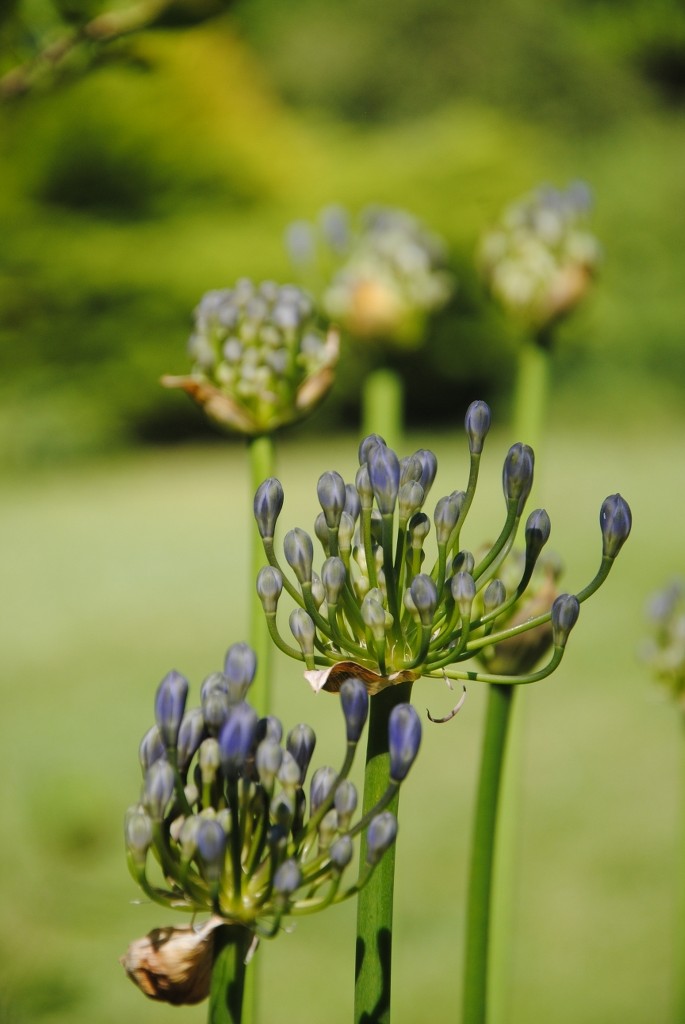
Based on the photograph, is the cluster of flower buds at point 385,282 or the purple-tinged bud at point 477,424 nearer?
the purple-tinged bud at point 477,424

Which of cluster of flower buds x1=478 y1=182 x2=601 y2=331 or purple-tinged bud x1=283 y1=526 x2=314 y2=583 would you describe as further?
cluster of flower buds x1=478 y1=182 x2=601 y2=331

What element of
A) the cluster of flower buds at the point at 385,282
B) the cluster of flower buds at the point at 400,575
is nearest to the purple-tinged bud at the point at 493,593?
the cluster of flower buds at the point at 400,575

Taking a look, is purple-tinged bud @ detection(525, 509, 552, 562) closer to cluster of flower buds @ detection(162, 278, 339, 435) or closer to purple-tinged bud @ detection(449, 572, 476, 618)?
purple-tinged bud @ detection(449, 572, 476, 618)

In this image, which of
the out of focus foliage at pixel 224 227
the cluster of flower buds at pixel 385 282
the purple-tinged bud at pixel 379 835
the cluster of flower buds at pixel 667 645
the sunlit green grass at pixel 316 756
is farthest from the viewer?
the out of focus foliage at pixel 224 227

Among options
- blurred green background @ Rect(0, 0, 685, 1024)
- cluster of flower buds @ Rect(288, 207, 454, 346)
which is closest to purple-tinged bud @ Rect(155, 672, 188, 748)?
blurred green background @ Rect(0, 0, 685, 1024)

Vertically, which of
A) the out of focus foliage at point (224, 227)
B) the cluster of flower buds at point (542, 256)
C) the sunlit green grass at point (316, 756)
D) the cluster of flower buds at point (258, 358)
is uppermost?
the out of focus foliage at point (224, 227)

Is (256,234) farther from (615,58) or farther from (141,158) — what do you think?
(615,58)

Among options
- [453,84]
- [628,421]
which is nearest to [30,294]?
[628,421]

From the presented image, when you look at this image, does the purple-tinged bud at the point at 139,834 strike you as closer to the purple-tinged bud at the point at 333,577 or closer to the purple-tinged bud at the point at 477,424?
the purple-tinged bud at the point at 333,577
